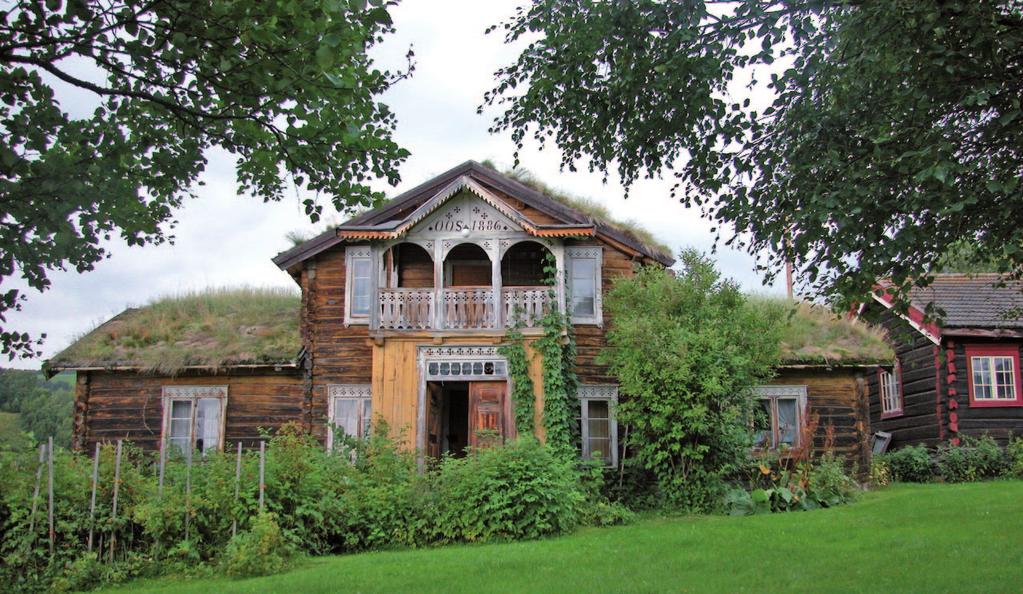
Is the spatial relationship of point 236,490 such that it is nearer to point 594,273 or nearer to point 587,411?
point 587,411

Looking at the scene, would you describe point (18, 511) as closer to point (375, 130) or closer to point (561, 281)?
point (375, 130)

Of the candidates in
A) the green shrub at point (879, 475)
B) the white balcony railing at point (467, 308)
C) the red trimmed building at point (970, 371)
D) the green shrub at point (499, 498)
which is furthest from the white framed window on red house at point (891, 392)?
the green shrub at point (499, 498)

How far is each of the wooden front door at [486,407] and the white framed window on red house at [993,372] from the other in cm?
1347

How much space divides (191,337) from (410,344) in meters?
5.85

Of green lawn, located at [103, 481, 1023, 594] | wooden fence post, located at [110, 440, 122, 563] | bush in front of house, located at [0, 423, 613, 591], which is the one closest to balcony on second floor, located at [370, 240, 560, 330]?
bush in front of house, located at [0, 423, 613, 591]

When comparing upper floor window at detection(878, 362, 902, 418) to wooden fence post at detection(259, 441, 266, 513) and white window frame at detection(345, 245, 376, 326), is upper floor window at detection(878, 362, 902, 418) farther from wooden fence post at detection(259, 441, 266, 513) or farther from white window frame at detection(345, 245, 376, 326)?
wooden fence post at detection(259, 441, 266, 513)

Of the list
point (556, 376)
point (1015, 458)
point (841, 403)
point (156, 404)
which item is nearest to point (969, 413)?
point (1015, 458)

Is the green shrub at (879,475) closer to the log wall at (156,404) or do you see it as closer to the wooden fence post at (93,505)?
the log wall at (156,404)

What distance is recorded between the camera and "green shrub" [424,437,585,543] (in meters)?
13.9

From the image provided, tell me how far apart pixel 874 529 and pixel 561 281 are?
8223mm

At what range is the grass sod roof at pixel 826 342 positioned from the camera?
811 inches

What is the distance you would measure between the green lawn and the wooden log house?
5.54 metres

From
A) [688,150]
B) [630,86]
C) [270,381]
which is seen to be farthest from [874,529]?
[270,381]

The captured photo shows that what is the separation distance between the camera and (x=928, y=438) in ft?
82.1
